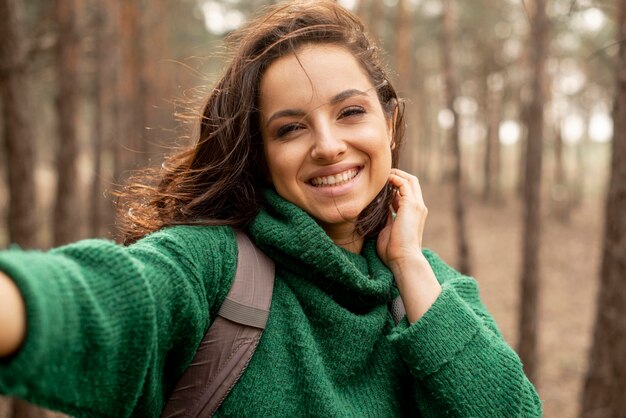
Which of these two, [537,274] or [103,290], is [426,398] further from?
[537,274]

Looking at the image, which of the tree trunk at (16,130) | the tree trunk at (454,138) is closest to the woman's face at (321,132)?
the tree trunk at (16,130)

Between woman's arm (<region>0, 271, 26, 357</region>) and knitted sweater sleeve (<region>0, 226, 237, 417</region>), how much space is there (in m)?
0.02

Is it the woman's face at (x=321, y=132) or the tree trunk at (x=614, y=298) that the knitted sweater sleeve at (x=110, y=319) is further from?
the tree trunk at (x=614, y=298)

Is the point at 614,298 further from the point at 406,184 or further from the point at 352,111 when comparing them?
the point at 352,111

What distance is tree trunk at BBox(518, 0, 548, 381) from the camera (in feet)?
26.2

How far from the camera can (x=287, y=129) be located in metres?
1.90

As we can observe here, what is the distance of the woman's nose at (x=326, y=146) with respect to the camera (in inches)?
72.7

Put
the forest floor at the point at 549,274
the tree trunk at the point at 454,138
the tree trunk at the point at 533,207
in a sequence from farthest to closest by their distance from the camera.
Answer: the forest floor at the point at 549,274 → the tree trunk at the point at 454,138 → the tree trunk at the point at 533,207

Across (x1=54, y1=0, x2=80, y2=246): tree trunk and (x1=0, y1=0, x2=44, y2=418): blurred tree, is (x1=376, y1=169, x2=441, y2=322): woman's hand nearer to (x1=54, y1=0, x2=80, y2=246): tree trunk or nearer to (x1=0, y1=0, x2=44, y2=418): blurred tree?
(x1=0, y1=0, x2=44, y2=418): blurred tree

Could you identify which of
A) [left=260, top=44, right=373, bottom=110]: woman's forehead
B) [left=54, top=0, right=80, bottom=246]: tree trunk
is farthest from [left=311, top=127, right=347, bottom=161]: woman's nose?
[left=54, top=0, right=80, bottom=246]: tree trunk

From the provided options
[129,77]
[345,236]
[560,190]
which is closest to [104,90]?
[129,77]

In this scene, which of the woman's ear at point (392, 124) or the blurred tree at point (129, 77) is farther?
the blurred tree at point (129, 77)

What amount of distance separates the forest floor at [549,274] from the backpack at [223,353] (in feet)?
20.7

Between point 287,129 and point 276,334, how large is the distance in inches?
25.7
